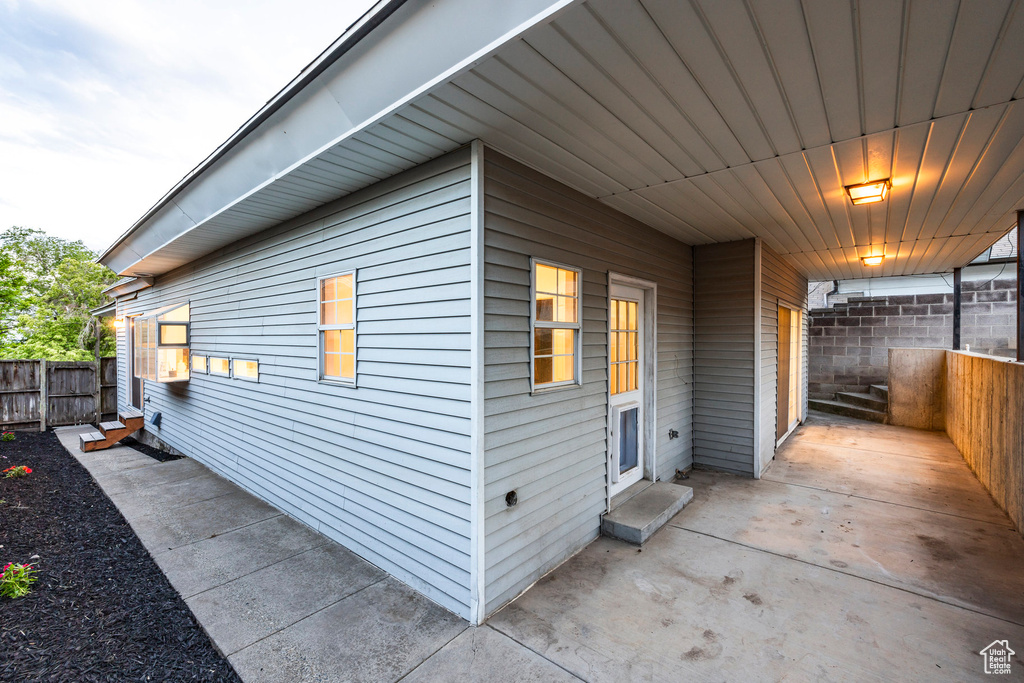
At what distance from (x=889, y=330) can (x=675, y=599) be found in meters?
9.21

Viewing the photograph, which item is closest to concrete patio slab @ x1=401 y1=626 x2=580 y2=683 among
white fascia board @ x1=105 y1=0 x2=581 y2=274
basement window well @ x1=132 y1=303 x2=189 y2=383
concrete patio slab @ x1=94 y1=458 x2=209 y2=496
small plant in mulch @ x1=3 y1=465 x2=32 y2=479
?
white fascia board @ x1=105 y1=0 x2=581 y2=274

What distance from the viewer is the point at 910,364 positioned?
749cm

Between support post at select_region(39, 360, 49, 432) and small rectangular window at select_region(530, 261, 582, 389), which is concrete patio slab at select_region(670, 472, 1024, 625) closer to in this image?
small rectangular window at select_region(530, 261, 582, 389)

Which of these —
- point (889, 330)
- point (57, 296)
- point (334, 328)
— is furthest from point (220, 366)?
point (57, 296)

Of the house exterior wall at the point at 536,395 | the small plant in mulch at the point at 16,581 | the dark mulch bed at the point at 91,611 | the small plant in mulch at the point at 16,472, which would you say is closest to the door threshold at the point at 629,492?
the house exterior wall at the point at 536,395

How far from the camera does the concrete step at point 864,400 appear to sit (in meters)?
8.06

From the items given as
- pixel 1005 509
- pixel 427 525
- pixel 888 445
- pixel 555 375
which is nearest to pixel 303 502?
pixel 427 525

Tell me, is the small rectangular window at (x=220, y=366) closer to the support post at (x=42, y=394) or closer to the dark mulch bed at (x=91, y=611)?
the dark mulch bed at (x=91, y=611)

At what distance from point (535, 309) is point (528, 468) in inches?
41.6

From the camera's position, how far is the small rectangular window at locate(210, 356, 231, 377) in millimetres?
5115

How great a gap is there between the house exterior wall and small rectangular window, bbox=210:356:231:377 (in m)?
4.18

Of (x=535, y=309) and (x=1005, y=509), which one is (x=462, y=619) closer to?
(x=535, y=309)

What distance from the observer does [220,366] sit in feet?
17.4

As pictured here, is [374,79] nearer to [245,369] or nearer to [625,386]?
[625,386]
